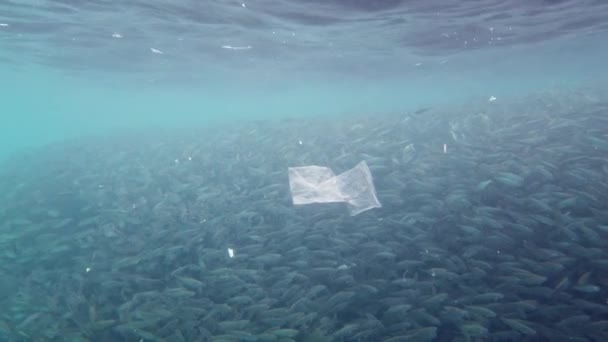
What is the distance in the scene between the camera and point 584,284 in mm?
6805

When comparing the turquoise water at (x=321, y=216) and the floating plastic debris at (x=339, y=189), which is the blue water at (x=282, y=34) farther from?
the floating plastic debris at (x=339, y=189)

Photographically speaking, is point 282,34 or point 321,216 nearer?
point 321,216

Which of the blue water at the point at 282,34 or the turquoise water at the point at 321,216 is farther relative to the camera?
the blue water at the point at 282,34

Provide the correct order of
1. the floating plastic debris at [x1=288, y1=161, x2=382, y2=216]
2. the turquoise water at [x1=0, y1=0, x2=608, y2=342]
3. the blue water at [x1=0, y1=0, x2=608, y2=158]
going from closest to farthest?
the turquoise water at [x1=0, y1=0, x2=608, y2=342], the floating plastic debris at [x1=288, y1=161, x2=382, y2=216], the blue water at [x1=0, y1=0, x2=608, y2=158]

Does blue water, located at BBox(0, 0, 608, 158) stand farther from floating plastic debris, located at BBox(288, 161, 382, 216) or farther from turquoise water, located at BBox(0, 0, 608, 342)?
floating plastic debris, located at BBox(288, 161, 382, 216)

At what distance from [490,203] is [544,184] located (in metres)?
1.47

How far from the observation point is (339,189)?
10250 millimetres

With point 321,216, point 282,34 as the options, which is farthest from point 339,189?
point 282,34

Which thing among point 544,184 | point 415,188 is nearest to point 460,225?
point 415,188

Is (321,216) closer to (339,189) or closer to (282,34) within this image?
(339,189)

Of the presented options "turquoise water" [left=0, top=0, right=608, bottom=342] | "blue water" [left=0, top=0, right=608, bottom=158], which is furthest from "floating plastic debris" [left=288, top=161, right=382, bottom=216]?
"blue water" [left=0, top=0, right=608, bottom=158]

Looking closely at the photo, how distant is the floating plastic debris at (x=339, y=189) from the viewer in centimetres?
999

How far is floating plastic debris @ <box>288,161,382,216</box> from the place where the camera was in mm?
9992

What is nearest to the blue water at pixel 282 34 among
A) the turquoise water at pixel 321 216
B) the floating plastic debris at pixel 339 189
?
the turquoise water at pixel 321 216
